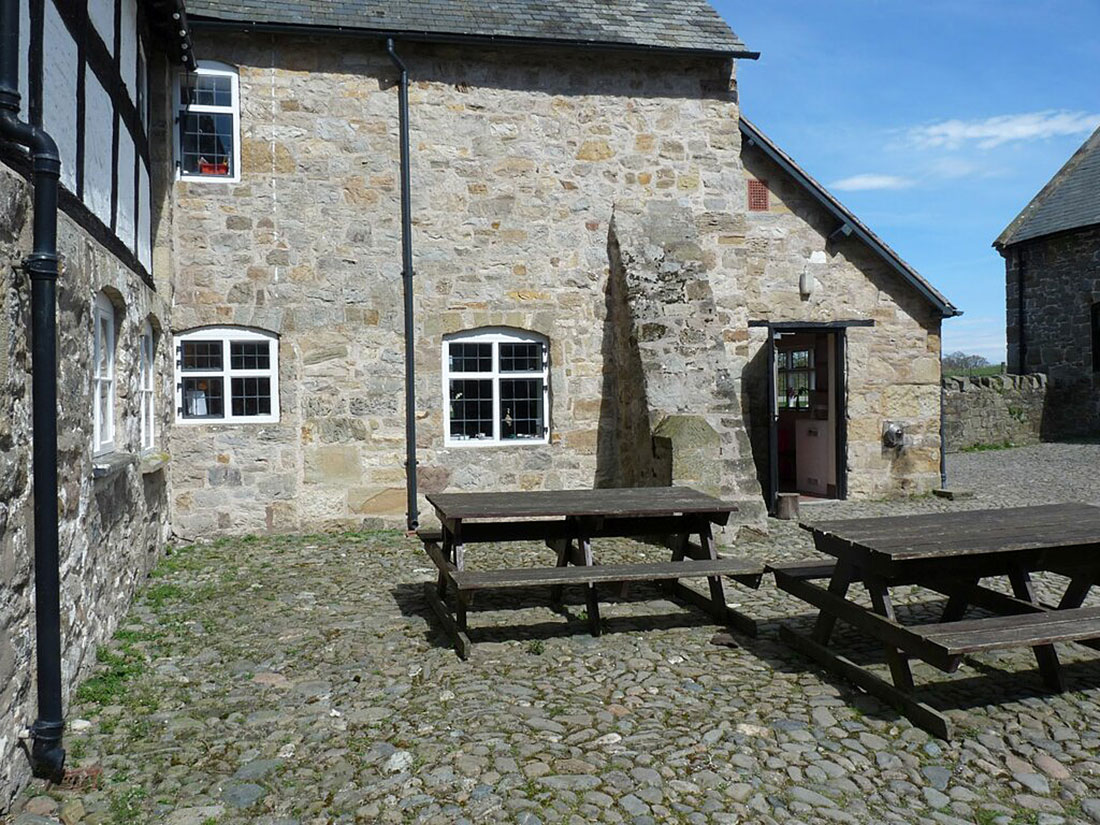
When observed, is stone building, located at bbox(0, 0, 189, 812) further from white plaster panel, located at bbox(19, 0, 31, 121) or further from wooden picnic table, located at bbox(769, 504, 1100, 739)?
wooden picnic table, located at bbox(769, 504, 1100, 739)

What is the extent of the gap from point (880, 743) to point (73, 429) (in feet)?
14.3

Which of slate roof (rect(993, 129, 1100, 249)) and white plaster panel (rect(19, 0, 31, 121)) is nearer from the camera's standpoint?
white plaster panel (rect(19, 0, 31, 121))

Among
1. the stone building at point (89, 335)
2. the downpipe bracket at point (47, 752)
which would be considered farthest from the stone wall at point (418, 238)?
the downpipe bracket at point (47, 752)

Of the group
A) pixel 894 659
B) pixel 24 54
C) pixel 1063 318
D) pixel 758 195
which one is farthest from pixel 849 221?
pixel 1063 318

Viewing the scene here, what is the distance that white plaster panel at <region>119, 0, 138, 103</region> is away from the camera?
697 centimetres

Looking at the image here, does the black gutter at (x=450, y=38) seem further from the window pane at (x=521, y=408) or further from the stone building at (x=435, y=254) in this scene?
the window pane at (x=521, y=408)

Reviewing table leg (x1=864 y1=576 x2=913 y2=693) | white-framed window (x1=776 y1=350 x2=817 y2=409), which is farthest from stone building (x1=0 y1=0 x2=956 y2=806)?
table leg (x1=864 y1=576 x2=913 y2=693)

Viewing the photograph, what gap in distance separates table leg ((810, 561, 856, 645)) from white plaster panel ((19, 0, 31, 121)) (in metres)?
4.79

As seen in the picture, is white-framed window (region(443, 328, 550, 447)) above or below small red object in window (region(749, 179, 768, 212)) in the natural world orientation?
below

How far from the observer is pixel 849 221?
37.2 ft

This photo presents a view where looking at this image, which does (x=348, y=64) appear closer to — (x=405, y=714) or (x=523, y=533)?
(x=523, y=533)

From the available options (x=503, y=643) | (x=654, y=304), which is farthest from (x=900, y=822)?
(x=654, y=304)

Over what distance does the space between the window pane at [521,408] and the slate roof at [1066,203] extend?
49.9ft

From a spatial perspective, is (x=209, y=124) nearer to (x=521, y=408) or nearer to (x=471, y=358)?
(x=471, y=358)
